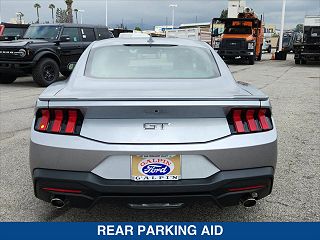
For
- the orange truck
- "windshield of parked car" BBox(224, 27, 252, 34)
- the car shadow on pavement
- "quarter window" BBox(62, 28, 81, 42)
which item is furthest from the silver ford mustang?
"windshield of parked car" BBox(224, 27, 252, 34)

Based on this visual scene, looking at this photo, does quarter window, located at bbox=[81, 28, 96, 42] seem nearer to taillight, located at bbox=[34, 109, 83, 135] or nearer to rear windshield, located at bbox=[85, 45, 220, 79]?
rear windshield, located at bbox=[85, 45, 220, 79]

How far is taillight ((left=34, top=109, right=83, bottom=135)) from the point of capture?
2.57 meters

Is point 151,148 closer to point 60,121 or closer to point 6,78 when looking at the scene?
point 60,121

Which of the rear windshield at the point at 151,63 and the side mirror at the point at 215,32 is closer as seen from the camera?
the rear windshield at the point at 151,63

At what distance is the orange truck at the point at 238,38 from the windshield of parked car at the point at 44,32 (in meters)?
12.7

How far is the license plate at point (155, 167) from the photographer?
249 centimetres

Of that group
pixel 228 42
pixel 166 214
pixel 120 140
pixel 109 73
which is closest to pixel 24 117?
pixel 109 73

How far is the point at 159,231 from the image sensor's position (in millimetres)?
2914

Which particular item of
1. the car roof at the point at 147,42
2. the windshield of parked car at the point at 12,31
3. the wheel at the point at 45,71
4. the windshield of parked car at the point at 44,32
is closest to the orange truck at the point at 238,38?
the windshield of parked car at the point at 12,31

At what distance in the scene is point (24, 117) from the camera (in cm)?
719

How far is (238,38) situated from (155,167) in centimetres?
2126

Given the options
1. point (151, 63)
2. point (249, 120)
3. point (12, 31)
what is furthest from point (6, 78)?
point (249, 120)

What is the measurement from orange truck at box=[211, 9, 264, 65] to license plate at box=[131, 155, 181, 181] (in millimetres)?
20987

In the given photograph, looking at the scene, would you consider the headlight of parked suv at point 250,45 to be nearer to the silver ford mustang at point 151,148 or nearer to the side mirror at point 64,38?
the side mirror at point 64,38
